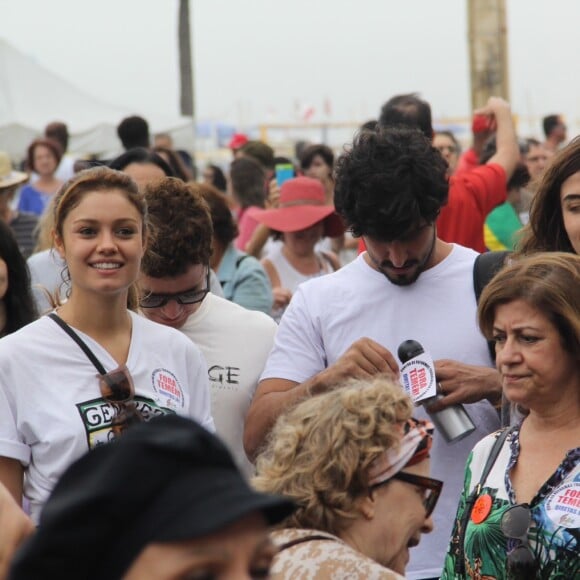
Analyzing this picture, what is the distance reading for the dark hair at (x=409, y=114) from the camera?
A: 20.1ft

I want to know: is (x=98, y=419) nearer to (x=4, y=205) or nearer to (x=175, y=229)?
(x=175, y=229)

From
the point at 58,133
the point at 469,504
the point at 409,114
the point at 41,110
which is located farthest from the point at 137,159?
the point at 41,110

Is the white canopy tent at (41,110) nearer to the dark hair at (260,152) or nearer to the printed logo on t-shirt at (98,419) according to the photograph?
the dark hair at (260,152)

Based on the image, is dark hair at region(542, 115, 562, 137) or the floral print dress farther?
dark hair at region(542, 115, 562, 137)

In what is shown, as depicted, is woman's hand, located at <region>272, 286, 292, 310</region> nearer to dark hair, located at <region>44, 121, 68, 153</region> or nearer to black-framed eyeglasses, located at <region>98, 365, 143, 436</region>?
black-framed eyeglasses, located at <region>98, 365, 143, 436</region>

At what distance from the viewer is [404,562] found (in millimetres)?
3137

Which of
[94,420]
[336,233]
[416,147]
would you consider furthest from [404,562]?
[336,233]

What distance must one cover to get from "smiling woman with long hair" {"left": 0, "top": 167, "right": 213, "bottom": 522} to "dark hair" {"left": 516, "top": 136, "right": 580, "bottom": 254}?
1165mm

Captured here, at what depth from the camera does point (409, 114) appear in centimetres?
Answer: 614

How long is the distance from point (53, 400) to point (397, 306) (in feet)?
3.84

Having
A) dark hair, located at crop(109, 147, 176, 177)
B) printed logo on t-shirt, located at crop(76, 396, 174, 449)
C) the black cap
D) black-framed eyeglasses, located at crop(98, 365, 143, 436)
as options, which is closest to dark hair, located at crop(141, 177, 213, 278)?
black-framed eyeglasses, located at crop(98, 365, 143, 436)

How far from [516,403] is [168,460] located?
239 centimetres

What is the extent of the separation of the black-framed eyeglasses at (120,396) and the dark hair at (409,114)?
2535 mm

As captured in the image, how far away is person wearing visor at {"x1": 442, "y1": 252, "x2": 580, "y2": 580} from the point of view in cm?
347
